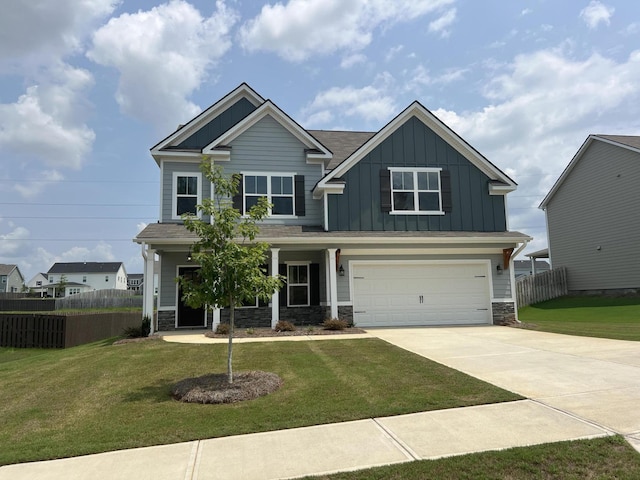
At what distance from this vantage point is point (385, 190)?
16000 millimetres

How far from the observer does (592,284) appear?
77.7 feet

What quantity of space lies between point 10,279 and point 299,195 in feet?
241

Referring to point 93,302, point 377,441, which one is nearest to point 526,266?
point 93,302

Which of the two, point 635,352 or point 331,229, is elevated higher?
point 331,229

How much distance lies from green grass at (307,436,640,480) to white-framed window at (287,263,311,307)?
12.2 metres

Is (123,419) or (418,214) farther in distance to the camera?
(418,214)

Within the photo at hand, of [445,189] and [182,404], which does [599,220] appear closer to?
[445,189]

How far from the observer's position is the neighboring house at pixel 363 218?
1528cm

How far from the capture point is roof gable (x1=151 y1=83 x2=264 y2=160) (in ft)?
52.9

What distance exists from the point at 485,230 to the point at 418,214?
8.46 feet

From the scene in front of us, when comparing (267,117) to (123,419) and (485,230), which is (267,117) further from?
(123,419)

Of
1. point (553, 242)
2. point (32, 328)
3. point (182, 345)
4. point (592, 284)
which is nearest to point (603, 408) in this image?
point (182, 345)

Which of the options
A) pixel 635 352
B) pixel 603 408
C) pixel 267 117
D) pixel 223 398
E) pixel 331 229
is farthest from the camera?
pixel 267 117

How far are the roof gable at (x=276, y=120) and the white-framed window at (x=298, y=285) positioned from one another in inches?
165
